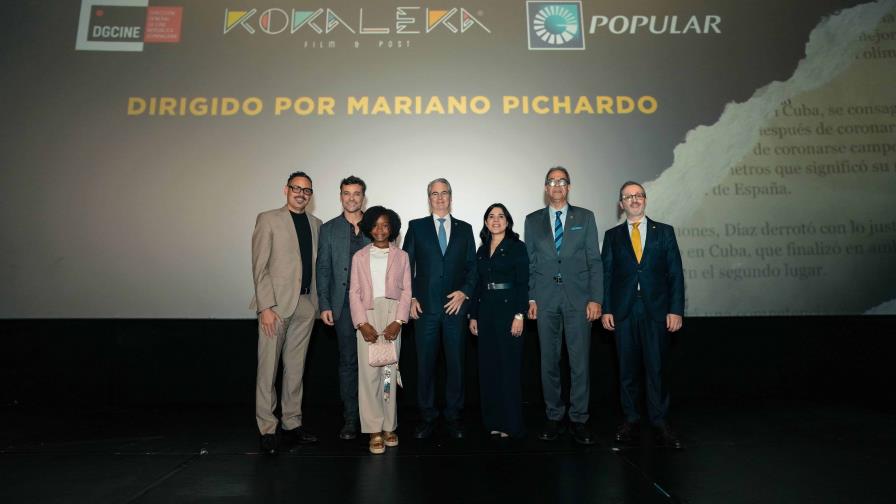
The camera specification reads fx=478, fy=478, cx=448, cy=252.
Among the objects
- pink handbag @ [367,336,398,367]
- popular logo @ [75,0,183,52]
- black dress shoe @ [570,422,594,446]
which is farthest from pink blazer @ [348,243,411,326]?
popular logo @ [75,0,183,52]

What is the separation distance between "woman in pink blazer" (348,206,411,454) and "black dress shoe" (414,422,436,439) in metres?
0.19

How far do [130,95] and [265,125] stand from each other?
1108 millimetres

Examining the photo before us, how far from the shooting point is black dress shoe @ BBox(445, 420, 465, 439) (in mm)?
2893

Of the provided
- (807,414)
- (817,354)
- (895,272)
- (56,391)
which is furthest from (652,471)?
(56,391)

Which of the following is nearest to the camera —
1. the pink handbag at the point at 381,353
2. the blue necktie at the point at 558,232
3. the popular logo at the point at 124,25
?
the pink handbag at the point at 381,353

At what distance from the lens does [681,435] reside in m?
2.98

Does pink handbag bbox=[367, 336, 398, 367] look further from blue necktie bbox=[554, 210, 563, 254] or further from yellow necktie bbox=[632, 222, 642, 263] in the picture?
yellow necktie bbox=[632, 222, 642, 263]

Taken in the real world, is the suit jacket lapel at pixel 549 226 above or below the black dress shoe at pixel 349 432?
above

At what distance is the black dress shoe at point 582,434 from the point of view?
2750mm

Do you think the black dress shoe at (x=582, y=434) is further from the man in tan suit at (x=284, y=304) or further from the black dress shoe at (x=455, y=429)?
the man in tan suit at (x=284, y=304)

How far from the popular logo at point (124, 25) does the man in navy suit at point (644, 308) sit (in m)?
3.79

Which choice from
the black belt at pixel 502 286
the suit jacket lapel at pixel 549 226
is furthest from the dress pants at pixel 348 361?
the suit jacket lapel at pixel 549 226

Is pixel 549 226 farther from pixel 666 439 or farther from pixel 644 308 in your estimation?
pixel 666 439

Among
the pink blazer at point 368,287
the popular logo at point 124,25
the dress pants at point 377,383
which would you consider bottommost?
the dress pants at point 377,383
